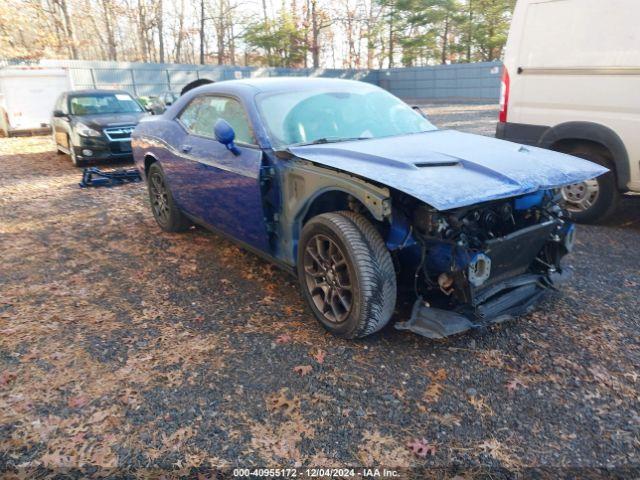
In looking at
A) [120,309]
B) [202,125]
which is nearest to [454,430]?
[120,309]

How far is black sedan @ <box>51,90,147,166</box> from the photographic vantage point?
908 cm

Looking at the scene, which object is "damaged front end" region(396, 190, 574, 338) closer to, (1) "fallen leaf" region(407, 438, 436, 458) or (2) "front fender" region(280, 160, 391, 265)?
(2) "front fender" region(280, 160, 391, 265)

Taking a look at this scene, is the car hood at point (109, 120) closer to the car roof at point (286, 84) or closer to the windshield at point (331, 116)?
the car roof at point (286, 84)

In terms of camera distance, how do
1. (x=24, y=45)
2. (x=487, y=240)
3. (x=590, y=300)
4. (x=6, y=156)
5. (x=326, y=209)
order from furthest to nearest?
(x=24, y=45), (x=6, y=156), (x=590, y=300), (x=326, y=209), (x=487, y=240)

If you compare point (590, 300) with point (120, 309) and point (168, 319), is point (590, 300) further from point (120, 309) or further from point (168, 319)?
point (120, 309)

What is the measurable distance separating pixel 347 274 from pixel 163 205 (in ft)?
9.97

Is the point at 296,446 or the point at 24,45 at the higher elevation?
the point at 24,45

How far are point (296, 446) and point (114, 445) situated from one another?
0.87 metres

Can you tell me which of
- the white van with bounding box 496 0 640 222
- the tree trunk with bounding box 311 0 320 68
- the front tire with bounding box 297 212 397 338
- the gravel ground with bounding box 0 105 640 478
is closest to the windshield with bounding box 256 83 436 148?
the front tire with bounding box 297 212 397 338

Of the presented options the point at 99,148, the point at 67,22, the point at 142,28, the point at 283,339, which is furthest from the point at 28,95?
the point at 142,28

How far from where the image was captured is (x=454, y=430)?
226 centimetres

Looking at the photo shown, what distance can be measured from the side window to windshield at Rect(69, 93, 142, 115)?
6400 millimetres

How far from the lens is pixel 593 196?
5.08 meters

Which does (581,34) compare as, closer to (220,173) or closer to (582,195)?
(582,195)
